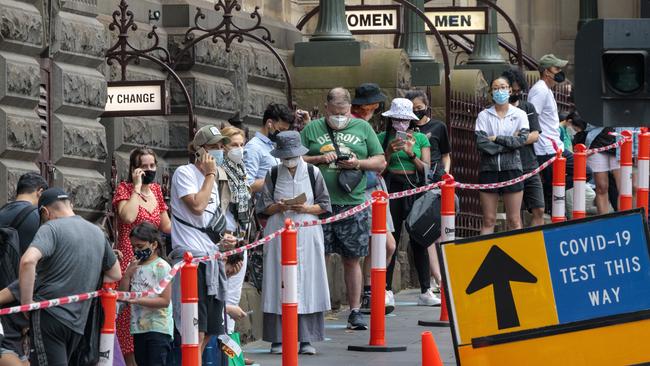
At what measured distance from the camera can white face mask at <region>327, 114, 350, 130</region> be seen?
51.5ft

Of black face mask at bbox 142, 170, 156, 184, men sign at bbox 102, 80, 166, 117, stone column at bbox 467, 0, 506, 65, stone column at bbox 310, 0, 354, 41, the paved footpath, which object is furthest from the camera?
stone column at bbox 467, 0, 506, 65

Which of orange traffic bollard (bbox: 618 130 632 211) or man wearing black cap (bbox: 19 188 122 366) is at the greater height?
orange traffic bollard (bbox: 618 130 632 211)

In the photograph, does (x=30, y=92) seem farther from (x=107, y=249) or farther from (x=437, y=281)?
(x=437, y=281)

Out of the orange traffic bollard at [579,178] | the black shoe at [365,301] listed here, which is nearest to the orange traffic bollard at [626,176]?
the orange traffic bollard at [579,178]

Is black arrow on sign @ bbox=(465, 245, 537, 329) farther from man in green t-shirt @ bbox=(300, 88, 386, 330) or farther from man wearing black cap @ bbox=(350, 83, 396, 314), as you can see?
man wearing black cap @ bbox=(350, 83, 396, 314)

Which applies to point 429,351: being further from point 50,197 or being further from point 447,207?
point 447,207

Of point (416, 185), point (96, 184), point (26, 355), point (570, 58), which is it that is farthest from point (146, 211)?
point (570, 58)

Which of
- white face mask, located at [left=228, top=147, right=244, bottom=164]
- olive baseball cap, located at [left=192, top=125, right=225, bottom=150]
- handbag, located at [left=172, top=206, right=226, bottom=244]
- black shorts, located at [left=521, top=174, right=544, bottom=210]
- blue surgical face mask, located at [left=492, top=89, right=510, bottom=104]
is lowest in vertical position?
handbag, located at [left=172, top=206, right=226, bottom=244]

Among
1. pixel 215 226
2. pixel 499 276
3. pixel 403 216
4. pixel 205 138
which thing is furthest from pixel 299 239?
pixel 499 276

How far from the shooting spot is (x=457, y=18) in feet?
76.5

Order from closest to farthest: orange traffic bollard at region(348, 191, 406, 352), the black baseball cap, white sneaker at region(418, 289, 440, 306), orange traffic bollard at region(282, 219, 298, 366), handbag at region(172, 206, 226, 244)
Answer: the black baseball cap, orange traffic bollard at region(282, 219, 298, 366), handbag at region(172, 206, 226, 244), orange traffic bollard at region(348, 191, 406, 352), white sneaker at region(418, 289, 440, 306)

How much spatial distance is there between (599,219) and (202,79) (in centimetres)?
842

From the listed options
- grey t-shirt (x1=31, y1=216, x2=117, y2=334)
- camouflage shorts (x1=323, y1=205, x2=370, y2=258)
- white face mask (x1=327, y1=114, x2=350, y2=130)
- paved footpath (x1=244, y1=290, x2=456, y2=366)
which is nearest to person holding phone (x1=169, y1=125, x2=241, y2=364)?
paved footpath (x1=244, y1=290, x2=456, y2=366)

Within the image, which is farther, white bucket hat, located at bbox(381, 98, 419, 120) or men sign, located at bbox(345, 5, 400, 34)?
men sign, located at bbox(345, 5, 400, 34)
